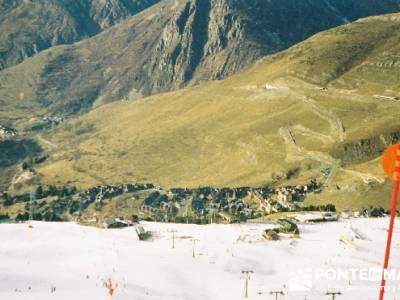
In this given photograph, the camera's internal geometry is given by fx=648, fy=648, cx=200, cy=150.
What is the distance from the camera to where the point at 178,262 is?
57625mm

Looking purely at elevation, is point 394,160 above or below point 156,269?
above

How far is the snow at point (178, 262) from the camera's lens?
4912 cm

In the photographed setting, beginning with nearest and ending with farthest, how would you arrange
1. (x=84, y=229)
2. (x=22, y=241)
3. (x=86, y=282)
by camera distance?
(x=86, y=282) < (x=22, y=241) < (x=84, y=229)

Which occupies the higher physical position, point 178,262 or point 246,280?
point 178,262

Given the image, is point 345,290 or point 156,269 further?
point 156,269

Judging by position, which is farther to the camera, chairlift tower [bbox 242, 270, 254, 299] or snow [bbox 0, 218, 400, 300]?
chairlift tower [bbox 242, 270, 254, 299]

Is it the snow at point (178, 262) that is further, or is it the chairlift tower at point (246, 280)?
the chairlift tower at point (246, 280)

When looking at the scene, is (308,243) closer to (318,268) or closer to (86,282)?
(318,268)

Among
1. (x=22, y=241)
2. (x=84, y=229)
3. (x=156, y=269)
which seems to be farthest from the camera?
(x=84, y=229)

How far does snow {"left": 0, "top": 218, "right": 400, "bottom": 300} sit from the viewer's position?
49125 millimetres

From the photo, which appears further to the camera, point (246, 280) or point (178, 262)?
point (178, 262)

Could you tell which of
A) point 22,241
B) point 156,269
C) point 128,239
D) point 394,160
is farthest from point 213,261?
point 394,160

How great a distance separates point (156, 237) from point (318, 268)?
19.7 meters

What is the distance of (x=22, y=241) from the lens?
63531 millimetres
